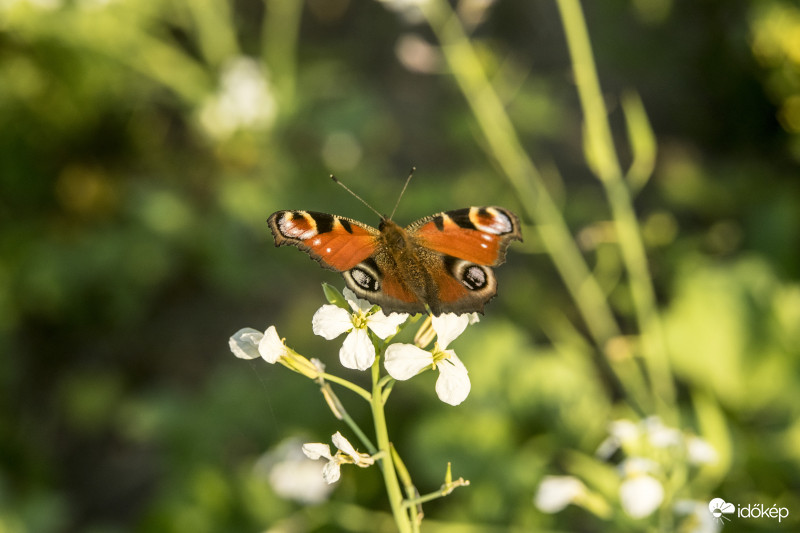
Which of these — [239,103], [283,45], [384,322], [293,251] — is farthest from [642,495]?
[283,45]

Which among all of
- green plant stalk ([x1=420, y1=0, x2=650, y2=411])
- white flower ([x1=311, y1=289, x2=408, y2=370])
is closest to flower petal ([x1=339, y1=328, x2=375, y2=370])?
white flower ([x1=311, y1=289, x2=408, y2=370])

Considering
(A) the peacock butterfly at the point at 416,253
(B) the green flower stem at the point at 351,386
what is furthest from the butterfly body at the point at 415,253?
(B) the green flower stem at the point at 351,386

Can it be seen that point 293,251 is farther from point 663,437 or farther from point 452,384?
point 452,384

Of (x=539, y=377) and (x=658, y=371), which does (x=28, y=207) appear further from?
(x=658, y=371)

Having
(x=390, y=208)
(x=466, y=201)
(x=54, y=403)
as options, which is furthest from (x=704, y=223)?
(x=54, y=403)

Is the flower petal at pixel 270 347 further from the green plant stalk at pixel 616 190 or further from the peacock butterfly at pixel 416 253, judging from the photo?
the green plant stalk at pixel 616 190

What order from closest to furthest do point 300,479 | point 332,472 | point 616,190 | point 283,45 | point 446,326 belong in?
point 332,472
point 446,326
point 300,479
point 616,190
point 283,45

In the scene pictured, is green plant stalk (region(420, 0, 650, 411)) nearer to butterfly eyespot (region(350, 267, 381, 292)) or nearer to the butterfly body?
the butterfly body
